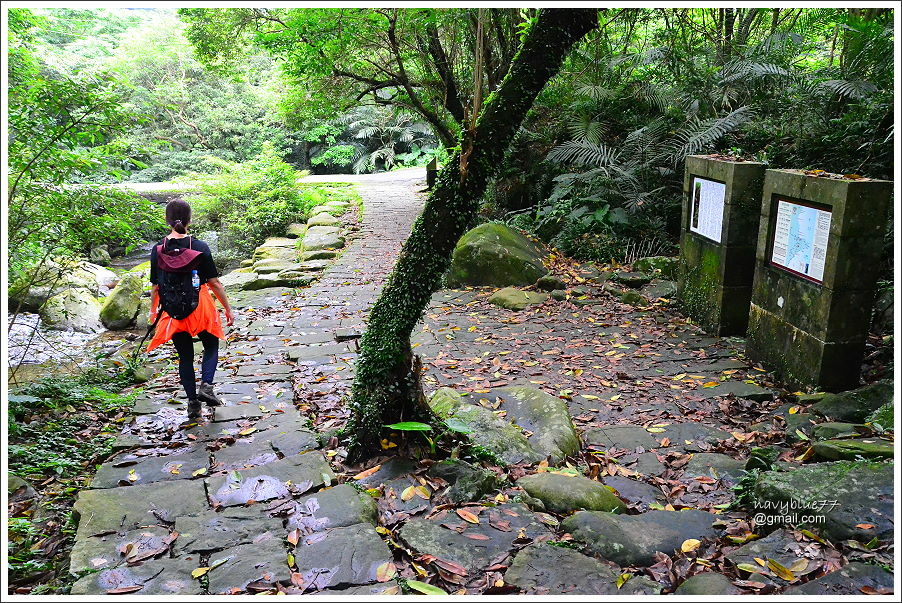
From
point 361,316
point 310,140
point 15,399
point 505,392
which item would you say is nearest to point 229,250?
point 361,316

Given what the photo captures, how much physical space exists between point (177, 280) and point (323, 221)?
9.91 meters

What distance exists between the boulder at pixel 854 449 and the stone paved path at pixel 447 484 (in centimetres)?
30

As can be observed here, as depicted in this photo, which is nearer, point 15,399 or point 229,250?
point 15,399

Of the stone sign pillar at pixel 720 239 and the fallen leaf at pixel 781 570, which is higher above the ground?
the stone sign pillar at pixel 720 239

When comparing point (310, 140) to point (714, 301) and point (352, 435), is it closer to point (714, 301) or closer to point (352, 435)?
point (714, 301)

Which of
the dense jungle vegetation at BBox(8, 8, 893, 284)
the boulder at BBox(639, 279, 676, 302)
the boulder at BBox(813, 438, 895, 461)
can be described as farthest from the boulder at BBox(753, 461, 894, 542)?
the boulder at BBox(639, 279, 676, 302)

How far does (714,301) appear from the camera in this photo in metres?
6.87

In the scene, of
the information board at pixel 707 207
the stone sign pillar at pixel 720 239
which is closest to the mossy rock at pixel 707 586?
the stone sign pillar at pixel 720 239

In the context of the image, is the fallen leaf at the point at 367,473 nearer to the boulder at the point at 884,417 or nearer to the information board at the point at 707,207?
the boulder at the point at 884,417

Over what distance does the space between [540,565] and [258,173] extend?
14461 millimetres

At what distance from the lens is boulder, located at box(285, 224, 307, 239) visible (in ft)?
46.2

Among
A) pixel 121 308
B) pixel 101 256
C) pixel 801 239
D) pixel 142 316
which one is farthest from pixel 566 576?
pixel 101 256

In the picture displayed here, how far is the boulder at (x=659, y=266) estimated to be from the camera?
29.4 feet

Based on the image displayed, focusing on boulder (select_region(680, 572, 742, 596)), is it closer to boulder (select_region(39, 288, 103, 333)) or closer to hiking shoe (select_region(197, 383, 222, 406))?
hiking shoe (select_region(197, 383, 222, 406))
